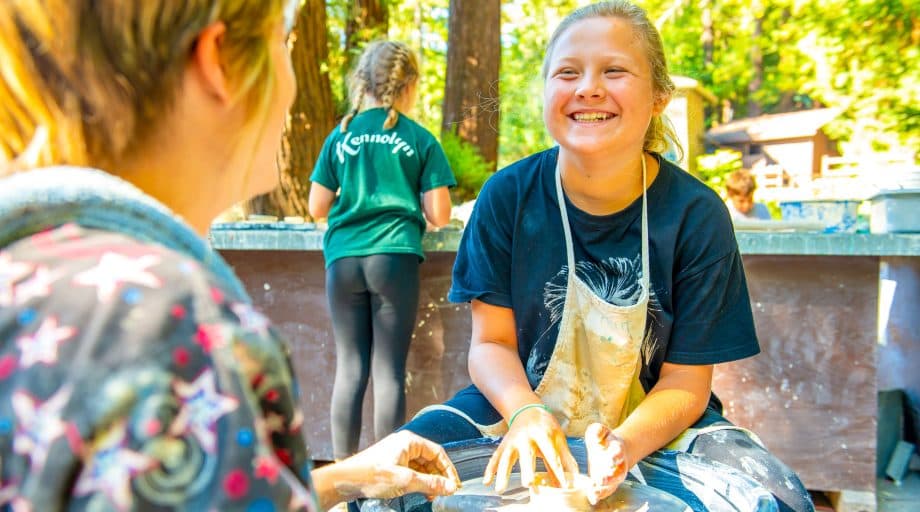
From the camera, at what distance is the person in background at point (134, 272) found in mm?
551

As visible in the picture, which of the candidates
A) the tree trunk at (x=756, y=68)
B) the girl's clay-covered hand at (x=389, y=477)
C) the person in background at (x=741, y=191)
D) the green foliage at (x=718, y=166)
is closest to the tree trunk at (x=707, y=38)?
the tree trunk at (x=756, y=68)

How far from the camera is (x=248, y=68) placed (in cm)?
74

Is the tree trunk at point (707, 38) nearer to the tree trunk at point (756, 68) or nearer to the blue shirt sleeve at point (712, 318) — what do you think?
the tree trunk at point (756, 68)

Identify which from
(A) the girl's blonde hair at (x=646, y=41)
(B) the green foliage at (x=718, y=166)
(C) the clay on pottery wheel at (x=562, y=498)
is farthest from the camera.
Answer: (B) the green foliage at (x=718, y=166)

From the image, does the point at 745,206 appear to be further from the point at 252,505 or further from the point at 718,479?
the point at 252,505

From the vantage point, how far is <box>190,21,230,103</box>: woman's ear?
69 centimetres

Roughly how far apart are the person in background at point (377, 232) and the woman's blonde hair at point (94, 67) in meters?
2.21

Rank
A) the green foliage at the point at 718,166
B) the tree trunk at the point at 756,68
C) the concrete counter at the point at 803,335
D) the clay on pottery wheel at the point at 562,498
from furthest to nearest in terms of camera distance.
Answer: the tree trunk at the point at 756,68, the green foliage at the point at 718,166, the concrete counter at the point at 803,335, the clay on pottery wheel at the point at 562,498

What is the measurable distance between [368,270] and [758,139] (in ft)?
57.3

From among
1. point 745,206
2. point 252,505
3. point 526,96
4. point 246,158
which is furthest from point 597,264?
point 745,206

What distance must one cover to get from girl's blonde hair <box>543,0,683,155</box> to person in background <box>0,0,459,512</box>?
1207 mm

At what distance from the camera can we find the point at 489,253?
1866 millimetres

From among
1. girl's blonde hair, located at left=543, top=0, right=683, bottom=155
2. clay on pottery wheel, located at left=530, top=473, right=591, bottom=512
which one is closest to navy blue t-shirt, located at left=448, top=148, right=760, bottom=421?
girl's blonde hair, located at left=543, top=0, right=683, bottom=155

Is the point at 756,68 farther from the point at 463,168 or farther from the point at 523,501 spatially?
the point at 523,501
